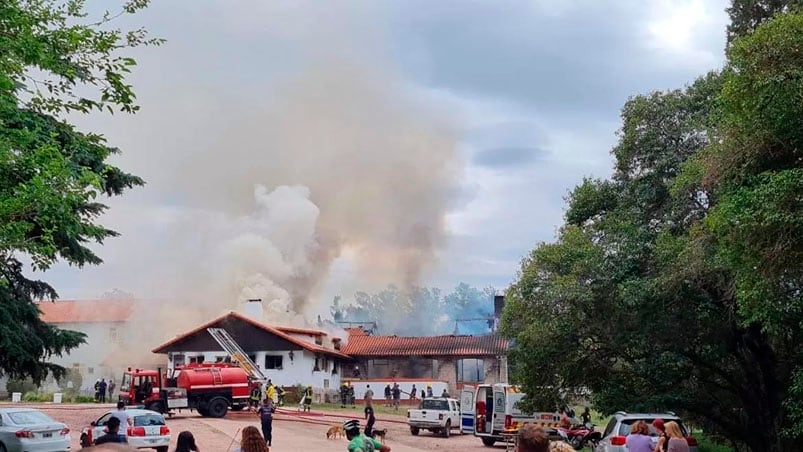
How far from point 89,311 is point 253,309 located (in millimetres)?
20214

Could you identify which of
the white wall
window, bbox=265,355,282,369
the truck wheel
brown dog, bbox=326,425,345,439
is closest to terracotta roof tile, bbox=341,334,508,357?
the white wall

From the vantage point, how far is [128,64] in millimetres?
10570

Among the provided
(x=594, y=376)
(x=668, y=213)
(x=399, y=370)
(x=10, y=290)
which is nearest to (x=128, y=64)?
(x=10, y=290)

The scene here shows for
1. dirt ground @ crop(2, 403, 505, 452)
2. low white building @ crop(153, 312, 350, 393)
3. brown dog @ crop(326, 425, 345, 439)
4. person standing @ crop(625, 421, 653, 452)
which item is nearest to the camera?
person standing @ crop(625, 421, 653, 452)

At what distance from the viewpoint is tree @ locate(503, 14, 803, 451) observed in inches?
637

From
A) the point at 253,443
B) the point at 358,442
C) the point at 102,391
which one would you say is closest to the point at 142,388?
the point at 102,391

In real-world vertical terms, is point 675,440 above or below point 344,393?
below

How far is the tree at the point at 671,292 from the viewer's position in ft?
53.1

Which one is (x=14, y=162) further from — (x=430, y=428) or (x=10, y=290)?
(x=430, y=428)

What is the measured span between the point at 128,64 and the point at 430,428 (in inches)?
965

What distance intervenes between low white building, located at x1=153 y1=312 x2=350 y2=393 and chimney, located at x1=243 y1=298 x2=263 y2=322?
5.32 metres

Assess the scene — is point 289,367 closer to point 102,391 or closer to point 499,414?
point 102,391

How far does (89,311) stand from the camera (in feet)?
225

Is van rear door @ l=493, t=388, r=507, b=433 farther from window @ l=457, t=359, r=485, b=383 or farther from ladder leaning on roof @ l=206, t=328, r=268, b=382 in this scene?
window @ l=457, t=359, r=485, b=383
